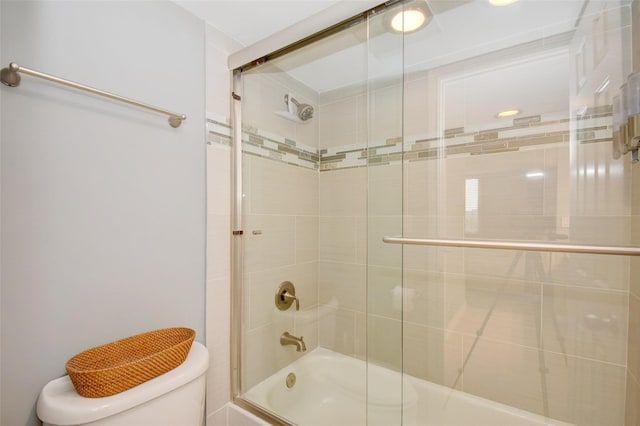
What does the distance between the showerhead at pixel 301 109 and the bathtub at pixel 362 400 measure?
4.51 ft

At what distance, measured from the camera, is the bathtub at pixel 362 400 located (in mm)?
1188

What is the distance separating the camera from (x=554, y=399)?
1.18m

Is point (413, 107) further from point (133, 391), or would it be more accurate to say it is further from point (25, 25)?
point (133, 391)

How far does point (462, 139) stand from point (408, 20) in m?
0.57

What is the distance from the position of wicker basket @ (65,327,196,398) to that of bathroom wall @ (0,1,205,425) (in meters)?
0.04

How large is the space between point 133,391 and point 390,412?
0.94 m

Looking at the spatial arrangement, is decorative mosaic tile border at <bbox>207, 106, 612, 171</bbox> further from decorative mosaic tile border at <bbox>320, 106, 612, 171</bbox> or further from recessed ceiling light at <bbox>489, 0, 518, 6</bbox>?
recessed ceiling light at <bbox>489, 0, 518, 6</bbox>

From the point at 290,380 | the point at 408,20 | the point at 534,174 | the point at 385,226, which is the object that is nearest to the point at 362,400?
the point at 290,380

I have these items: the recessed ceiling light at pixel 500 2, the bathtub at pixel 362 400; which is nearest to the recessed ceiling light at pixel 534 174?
the recessed ceiling light at pixel 500 2

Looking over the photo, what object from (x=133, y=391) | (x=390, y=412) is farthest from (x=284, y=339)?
(x=133, y=391)

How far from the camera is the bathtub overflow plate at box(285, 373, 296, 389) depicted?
1.52 meters

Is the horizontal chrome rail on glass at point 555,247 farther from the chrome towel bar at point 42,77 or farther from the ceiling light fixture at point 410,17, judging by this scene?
the chrome towel bar at point 42,77

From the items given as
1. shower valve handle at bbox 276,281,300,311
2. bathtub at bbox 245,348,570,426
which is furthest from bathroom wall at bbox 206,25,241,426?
shower valve handle at bbox 276,281,300,311

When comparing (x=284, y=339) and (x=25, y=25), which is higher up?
(x=25, y=25)
